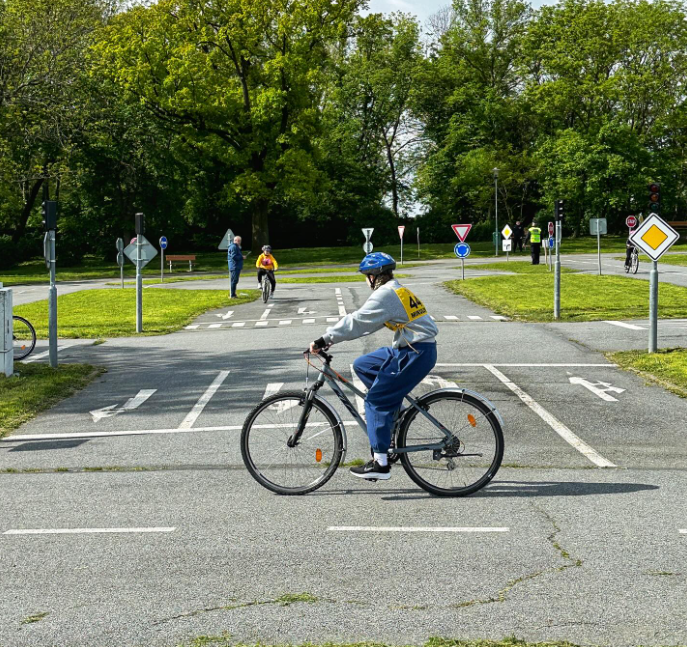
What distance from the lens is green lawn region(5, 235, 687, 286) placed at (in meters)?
50.6

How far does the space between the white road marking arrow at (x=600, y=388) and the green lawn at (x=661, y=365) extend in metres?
0.68

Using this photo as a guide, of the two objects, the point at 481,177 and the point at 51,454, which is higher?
the point at 481,177

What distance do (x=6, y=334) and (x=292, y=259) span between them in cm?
4670

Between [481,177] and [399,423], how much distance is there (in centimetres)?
6451

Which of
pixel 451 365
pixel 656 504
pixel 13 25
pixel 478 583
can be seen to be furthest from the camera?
pixel 13 25

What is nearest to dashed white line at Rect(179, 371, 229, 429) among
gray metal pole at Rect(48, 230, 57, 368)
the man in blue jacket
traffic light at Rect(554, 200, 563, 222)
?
gray metal pole at Rect(48, 230, 57, 368)

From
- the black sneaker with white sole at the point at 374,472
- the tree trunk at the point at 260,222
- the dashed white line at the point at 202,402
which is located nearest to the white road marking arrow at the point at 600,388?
the dashed white line at the point at 202,402

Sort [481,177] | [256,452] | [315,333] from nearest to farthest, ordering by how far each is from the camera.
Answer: [256,452] → [315,333] → [481,177]

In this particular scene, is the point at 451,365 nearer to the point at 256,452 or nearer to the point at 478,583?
the point at 256,452

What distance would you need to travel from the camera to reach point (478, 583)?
4945mm

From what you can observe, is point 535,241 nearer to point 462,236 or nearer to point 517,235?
point 462,236

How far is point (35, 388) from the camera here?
12648 millimetres

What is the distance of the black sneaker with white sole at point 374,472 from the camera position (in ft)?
23.0

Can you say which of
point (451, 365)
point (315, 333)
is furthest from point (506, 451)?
point (315, 333)
